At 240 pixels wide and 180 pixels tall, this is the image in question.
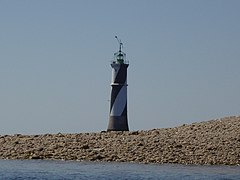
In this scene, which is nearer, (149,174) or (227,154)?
(149,174)

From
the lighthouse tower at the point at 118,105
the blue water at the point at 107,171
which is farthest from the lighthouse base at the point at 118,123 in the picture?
the blue water at the point at 107,171

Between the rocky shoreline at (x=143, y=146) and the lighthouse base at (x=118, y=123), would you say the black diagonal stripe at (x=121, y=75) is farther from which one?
the rocky shoreline at (x=143, y=146)

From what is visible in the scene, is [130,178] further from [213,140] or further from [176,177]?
[213,140]

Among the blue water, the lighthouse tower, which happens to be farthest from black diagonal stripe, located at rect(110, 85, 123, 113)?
the blue water

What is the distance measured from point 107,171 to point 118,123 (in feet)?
68.9

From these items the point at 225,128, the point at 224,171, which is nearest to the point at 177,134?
the point at 225,128

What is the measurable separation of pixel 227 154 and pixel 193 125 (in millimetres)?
11601

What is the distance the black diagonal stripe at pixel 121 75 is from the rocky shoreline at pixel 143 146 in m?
7.17

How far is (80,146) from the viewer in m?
39.8

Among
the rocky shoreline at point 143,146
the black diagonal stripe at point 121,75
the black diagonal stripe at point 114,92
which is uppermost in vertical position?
the black diagonal stripe at point 121,75

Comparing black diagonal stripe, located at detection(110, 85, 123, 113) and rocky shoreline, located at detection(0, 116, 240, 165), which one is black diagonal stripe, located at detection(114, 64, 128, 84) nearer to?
black diagonal stripe, located at detection(110, 85, 123, 113)

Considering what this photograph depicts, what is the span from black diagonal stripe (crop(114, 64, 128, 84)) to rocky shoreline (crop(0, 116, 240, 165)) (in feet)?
23.5

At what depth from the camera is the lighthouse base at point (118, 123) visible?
5256 centimetres

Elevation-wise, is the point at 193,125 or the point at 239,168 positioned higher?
Result: the point at 193,125
